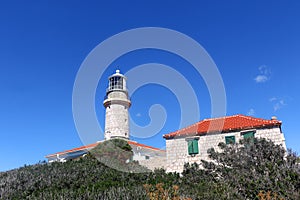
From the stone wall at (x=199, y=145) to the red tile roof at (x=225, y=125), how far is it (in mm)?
288

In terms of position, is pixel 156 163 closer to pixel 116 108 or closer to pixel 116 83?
pixel 116 108

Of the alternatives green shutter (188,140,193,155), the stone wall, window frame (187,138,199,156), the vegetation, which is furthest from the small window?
the vegetation

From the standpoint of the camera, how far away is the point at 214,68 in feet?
36.3

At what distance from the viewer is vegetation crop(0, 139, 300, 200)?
5825 millimetres

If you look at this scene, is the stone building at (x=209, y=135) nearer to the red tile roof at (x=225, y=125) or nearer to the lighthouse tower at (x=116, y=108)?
the red tile roof at (x=225, y=125)

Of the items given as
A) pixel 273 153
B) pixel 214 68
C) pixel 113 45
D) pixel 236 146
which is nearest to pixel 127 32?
pixel 113 45

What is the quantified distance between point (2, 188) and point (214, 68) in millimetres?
8823

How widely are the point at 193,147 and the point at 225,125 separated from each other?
2514 mm

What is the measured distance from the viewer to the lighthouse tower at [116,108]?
2720 cm

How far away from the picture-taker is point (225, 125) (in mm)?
16953

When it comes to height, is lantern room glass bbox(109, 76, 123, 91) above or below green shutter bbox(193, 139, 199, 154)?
above

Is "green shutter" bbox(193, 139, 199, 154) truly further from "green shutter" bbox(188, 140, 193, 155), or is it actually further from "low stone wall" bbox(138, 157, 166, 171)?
"low stone wall" bbox(138, 157, 166, 171)

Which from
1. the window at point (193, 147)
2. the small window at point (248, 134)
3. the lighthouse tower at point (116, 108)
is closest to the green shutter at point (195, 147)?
the window at point (193, 147)

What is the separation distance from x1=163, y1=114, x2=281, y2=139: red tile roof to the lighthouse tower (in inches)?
400
